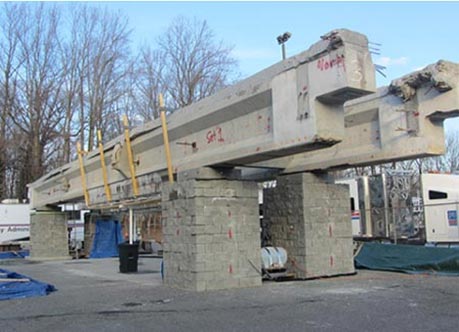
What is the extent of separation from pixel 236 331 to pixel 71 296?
472cm

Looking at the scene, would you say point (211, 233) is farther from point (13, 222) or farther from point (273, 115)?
point (13, 222)

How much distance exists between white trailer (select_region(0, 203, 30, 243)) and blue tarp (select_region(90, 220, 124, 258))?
317 inches

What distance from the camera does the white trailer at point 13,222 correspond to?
29422 millimetres

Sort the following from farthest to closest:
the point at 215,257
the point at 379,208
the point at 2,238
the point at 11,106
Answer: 1. the point at 11,106
2. the point at 2,238
3. the point at 379,208
4. the point at 215,257

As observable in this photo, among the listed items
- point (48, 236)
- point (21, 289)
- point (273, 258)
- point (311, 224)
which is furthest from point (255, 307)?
point (48, 236)

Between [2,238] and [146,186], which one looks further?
[2,238]

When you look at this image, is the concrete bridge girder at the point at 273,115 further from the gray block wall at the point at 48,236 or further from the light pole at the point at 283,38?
the gray block wall at the point at 48,236

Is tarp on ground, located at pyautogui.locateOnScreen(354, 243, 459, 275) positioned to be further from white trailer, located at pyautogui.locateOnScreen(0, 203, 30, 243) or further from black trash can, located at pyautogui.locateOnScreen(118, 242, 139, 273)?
white trailer, located at pyautogui.locateOnScreen(0, 203, 30, 243)

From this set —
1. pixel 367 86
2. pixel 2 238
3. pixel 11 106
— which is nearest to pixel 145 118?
pixel 11 106

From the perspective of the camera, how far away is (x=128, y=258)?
15406 millimetres

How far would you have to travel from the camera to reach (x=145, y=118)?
42281mm

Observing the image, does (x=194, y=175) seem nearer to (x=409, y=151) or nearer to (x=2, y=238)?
(x=409, y=151)

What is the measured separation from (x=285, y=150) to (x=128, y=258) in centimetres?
776

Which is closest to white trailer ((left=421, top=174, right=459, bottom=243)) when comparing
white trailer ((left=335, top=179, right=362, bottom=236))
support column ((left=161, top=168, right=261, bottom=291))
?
white trailer ((left=335, top=179, right=362, bottom=236))
